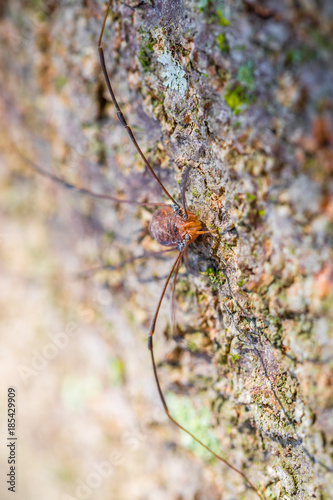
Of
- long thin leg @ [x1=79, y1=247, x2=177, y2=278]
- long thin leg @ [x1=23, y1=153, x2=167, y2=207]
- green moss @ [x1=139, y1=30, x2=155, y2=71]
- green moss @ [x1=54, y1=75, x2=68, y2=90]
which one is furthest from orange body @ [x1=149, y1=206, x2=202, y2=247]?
green moss @ [x1=54, y1=75, x2=68, y2=90]

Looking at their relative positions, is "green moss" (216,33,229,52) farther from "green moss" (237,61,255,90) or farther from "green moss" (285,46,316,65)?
"green moss" (285,46,316,65)

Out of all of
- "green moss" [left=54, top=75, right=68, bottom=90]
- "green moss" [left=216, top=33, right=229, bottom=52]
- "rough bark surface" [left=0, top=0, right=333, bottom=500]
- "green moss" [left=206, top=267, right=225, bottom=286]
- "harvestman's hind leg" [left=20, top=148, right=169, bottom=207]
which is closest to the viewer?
"rough bark surface" [left=0, top=0, right=333, bottom=500]

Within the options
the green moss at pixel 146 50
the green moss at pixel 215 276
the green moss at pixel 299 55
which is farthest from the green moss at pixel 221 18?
the green moss at pixel 215 276

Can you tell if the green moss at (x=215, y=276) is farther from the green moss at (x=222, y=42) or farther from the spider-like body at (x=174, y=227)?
the green moss at (x=222, y=42)

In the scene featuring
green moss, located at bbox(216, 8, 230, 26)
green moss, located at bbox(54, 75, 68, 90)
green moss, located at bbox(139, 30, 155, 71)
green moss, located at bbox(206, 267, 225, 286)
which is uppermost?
green moss, located at bbox(54, 75, 68, 90)

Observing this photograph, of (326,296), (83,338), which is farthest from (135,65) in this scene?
(83,338)

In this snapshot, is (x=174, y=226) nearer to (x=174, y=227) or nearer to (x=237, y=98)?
(x=174, y=227)

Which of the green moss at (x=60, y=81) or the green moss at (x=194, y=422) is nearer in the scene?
the green moss at (x=194, y=422)

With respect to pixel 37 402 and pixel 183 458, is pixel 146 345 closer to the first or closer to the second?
pixel 183 458

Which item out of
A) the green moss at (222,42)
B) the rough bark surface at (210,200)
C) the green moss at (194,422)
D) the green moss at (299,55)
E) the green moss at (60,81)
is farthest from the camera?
the green moss at (60,81)
